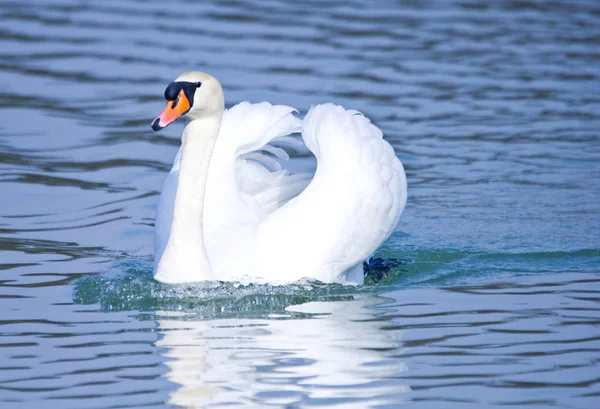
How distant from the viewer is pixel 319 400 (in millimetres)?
6020

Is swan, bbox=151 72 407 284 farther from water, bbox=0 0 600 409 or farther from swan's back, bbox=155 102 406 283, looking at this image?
water, bbox=0 0 600 409

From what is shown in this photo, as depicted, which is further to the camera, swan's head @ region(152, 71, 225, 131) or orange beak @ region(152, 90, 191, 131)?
swan's head @ region(152, 71, 225, 131)

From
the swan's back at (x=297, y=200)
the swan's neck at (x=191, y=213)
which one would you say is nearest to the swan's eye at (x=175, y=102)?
the swan's neck at (x=191, y=213)

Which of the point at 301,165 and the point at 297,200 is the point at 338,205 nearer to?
the point at 297,200

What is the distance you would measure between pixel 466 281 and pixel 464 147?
14.2ft

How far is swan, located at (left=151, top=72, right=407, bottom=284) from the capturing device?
8.15m

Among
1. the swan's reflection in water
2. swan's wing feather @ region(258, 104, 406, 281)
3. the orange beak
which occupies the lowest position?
the swan's reflection in water

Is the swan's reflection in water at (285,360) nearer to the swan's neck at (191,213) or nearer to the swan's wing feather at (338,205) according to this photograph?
the swan's neck at (191,213)

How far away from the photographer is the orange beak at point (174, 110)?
7.58 m

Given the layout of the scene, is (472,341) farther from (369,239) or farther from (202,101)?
(202,101)

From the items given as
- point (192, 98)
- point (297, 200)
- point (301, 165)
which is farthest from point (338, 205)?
point (301, 165)

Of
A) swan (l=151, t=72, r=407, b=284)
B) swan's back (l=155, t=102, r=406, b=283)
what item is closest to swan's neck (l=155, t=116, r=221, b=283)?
swan (l=151, t=72, r=407, b=284)

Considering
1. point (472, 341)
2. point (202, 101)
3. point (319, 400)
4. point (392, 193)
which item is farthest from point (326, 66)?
point (319, 400)

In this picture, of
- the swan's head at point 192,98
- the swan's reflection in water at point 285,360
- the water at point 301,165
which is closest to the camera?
the swan's reflection in water at point 285,360
